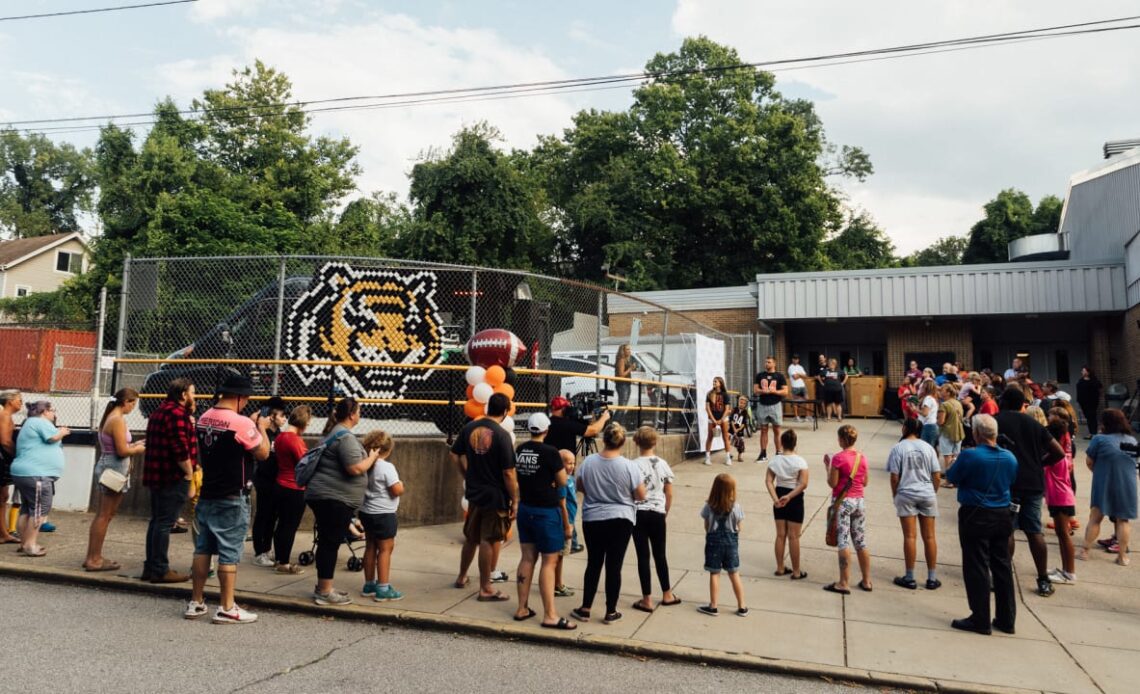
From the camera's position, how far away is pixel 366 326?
919 cm

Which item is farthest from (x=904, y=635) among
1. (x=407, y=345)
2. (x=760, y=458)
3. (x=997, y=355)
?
(x=997, y=355)

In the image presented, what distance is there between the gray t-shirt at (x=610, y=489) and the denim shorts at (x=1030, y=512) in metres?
3.95

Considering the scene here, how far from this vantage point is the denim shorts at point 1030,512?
696 cm

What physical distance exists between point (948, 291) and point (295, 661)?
22038 millimetres

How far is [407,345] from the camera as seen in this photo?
364 inches

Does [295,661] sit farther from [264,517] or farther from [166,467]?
[264,517]

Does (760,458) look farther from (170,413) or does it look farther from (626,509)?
(170,413)

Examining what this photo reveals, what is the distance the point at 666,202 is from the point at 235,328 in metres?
30.5

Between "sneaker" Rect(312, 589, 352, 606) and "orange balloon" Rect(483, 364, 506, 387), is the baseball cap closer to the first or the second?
"orange balloon" Rect(483, 364, 506, 387)

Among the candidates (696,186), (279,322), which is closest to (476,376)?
(279,322)

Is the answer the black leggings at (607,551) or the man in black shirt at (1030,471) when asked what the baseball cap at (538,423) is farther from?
the man in black shirt at (1030,471)

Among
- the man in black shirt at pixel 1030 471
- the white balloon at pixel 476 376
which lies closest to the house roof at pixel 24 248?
the white balloon at pixel 476 376

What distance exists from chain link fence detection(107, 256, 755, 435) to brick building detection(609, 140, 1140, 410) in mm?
9325

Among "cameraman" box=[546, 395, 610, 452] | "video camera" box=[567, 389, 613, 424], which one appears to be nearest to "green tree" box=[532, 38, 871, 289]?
"video camera" box=[567, 389, 613, 424]
